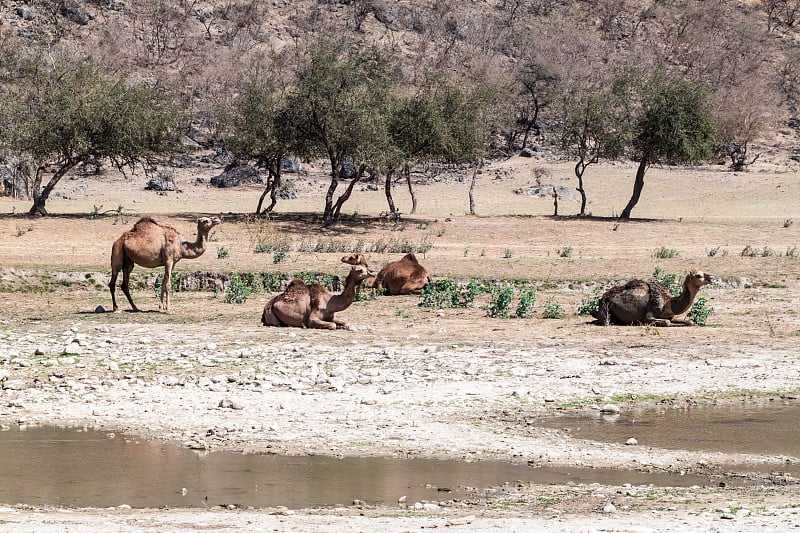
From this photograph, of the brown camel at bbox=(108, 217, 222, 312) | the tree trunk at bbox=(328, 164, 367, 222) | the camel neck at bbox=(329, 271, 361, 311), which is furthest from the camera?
the tree trunk at bbox=(328, 164, 367, 222)

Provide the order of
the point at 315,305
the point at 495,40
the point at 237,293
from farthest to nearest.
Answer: the point at 495,40
the point at 237,293
the point at 315,305

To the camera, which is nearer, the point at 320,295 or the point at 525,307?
the point at 320,295

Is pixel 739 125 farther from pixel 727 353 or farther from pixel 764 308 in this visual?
pixel 727 353

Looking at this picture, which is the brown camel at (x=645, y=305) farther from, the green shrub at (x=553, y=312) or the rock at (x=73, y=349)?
the rock at (x=73, y=349)

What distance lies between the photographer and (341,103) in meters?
40.8

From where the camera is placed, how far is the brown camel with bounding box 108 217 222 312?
1866 centimetres

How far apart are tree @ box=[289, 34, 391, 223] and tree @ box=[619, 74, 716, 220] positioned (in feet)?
41.5

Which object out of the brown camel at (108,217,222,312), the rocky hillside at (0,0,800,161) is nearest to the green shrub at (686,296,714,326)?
the brown camel at (108,217,222,312)

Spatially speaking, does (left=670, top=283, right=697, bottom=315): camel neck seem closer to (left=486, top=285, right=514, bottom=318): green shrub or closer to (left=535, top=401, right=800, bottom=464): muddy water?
(left=486, top=285, right=514, bottom=318): green shrub

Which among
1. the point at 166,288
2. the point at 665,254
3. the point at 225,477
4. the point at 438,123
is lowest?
the point at 225,477

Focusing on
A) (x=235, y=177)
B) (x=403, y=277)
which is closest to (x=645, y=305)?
(x=403, y=277)

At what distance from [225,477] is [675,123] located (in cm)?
4068

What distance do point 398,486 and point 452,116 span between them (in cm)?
3708

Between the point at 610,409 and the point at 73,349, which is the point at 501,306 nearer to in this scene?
the point at 610,409
